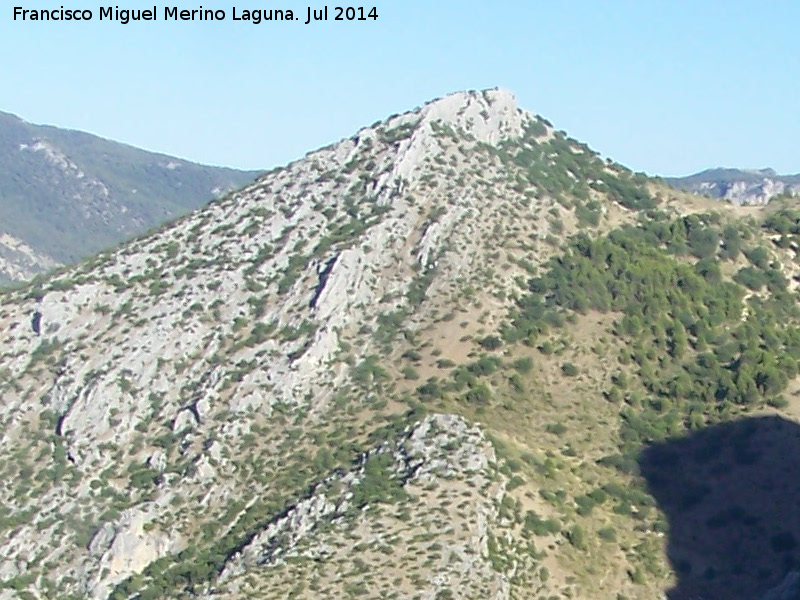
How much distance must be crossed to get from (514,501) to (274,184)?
52307mm

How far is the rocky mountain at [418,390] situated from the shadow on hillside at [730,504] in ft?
0.60

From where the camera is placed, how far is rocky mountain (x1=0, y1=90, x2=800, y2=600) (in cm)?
7388

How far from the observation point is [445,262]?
10019 cm

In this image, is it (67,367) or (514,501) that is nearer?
(514,501)

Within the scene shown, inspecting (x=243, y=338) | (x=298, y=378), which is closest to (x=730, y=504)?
(x=298, y=378)

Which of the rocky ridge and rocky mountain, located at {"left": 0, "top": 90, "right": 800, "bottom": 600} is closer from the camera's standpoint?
the rocky ridge

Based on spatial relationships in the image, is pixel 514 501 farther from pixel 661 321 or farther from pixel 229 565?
pixel 661 321

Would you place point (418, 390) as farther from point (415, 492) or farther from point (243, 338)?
point (243, 338)

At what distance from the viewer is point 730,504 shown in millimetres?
79125

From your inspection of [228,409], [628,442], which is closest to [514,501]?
[628,442]

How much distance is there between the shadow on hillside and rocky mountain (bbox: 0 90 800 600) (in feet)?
0.60

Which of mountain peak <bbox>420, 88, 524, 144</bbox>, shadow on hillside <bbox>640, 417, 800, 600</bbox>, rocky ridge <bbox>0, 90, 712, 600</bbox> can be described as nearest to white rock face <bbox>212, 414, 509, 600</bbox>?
rocky ridge <bbox>0, 90, 712, 600</bbox>

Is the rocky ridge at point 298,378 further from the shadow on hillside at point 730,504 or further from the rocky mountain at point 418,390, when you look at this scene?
the shadow on hillside at point 730,504

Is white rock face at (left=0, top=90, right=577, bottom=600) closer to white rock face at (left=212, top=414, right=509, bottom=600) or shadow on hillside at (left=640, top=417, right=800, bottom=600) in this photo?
white rock face at (left=212, top=414, right=509, bottom=600)
